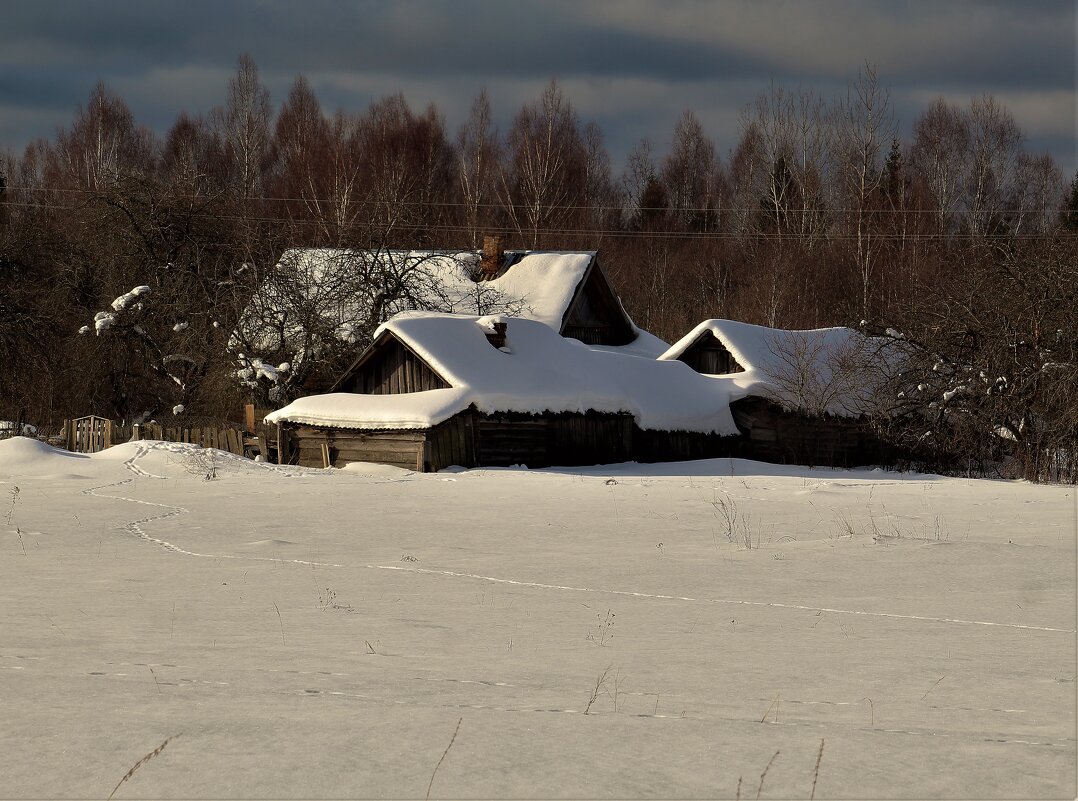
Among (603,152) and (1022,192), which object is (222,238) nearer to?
(603,152)

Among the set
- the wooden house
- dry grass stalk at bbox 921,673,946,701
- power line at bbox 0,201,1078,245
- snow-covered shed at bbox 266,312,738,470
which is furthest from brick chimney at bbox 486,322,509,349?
power line at bbox 0,201,1078,245

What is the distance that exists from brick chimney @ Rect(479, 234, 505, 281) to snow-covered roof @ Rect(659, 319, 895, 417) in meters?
10.7

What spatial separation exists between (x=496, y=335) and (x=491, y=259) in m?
14.0

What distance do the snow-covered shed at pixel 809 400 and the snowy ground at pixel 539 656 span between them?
19.4m

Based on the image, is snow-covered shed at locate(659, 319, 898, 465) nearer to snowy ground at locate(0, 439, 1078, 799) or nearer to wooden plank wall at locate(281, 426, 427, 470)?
wooden plank wall at locate(281, 426, 427, 470)

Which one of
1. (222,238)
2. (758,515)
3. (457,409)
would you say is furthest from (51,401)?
(758,515)

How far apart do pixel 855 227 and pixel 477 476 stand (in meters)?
45.3

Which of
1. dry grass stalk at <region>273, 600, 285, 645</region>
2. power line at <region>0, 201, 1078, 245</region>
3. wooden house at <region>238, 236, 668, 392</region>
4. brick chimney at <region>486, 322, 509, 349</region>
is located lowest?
dry grass stalk at <region>273, 600, 285, 645</region>

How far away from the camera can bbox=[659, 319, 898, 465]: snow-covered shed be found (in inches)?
1361

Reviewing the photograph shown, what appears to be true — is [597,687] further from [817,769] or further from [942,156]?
[942,156]

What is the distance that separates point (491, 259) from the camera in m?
44.4

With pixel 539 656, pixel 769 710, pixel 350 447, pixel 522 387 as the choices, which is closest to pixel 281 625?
pixel 539 656

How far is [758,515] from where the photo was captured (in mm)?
15711

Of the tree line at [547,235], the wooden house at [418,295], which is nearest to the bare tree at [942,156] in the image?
the tree line at [547,235]
